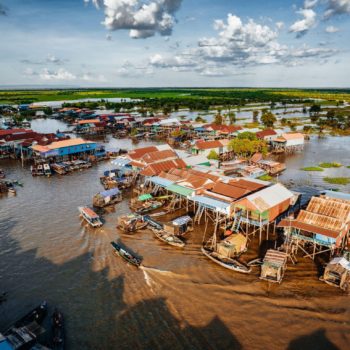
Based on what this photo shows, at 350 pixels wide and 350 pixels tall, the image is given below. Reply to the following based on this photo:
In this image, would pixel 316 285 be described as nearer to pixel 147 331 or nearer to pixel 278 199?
pixel 278 199

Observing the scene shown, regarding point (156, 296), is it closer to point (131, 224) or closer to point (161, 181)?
point (131, 224)

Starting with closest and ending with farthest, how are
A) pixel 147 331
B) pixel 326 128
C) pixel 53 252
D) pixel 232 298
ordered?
pixel 147 331 → pixel 232 298 → pixel 53 252 → pixel 326 128

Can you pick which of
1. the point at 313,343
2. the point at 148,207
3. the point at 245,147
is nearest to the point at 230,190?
the point at 148,207

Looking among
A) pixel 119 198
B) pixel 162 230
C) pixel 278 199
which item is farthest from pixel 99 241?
pixel 278 199

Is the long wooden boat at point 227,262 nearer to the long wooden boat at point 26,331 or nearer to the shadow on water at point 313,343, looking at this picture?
the shadow on water at point 313,343

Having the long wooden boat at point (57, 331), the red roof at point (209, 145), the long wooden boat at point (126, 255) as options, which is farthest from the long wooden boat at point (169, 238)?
the red roof at point (209, 145)

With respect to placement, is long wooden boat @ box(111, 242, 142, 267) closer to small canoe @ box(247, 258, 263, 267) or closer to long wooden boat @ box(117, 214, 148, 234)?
long wooden boat @ box(117, 214, 148, 234)

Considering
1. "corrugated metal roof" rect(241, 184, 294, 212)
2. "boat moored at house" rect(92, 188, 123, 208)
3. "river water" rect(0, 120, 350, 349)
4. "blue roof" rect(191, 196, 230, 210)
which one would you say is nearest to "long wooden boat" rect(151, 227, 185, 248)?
"river water" rect(0, 120, 350, 349)
